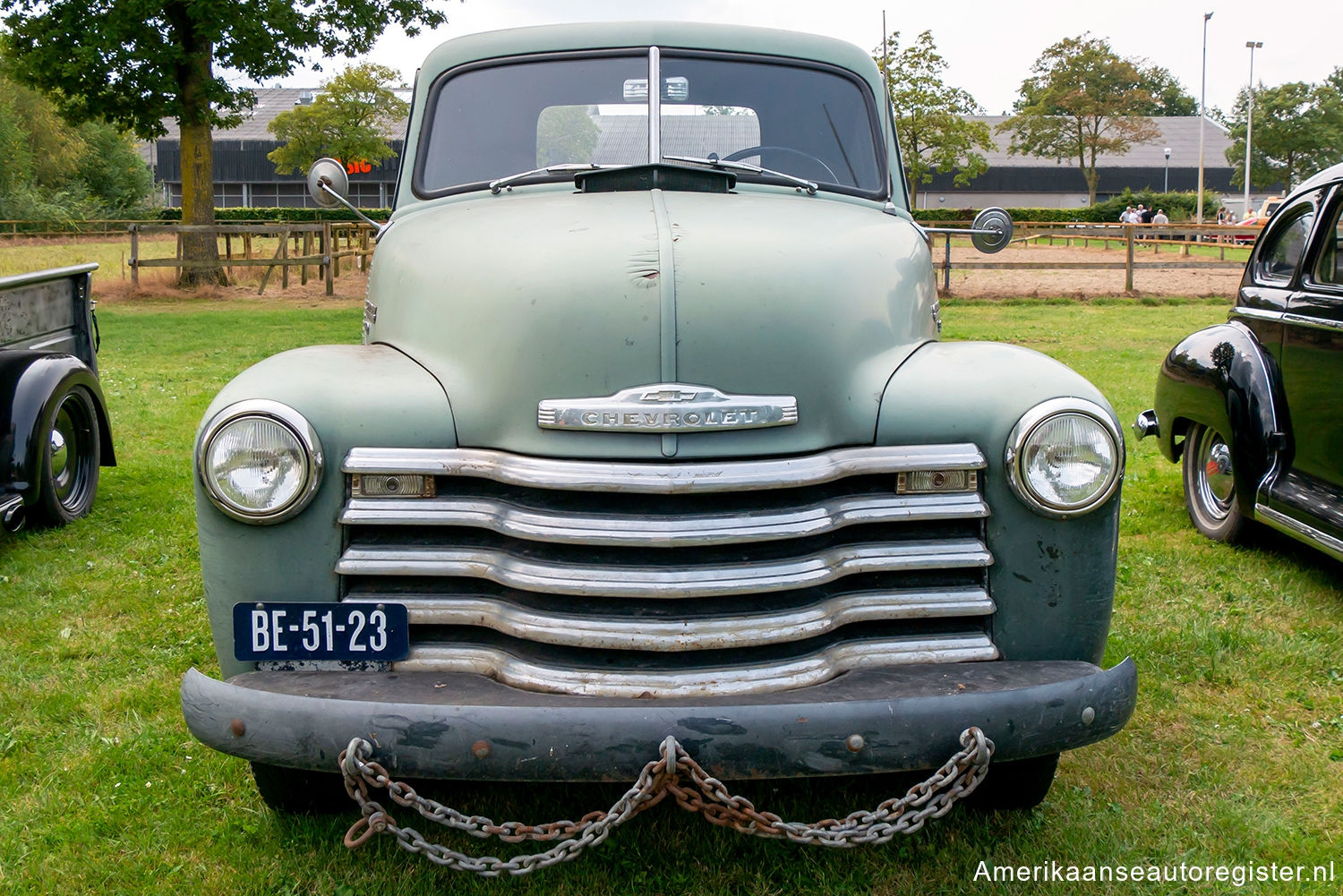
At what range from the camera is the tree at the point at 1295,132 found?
51.6 m

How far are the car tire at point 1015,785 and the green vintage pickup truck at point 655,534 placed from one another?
2 cm

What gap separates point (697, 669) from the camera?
255 centimetres

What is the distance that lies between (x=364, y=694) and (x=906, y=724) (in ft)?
3.72

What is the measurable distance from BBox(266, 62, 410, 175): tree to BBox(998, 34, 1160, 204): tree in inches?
1060

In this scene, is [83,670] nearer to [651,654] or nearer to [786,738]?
[651,654]

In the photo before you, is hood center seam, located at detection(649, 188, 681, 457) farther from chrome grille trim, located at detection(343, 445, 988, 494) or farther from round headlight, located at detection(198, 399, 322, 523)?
round headlight, located at detection(198, 399, 322, 523)

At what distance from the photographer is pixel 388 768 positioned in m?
2.33

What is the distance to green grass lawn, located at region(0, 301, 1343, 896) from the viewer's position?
9.43 feet

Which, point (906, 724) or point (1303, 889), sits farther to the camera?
point (1303, 889)

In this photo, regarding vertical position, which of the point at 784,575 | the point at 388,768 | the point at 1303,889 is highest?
the point at 784,575

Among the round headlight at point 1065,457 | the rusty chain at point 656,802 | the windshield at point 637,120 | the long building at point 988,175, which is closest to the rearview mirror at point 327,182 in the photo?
the windshield at point 637,120

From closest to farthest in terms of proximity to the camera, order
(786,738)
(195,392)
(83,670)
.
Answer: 1. (786,738)
2. (83,670)
3. (195,392)

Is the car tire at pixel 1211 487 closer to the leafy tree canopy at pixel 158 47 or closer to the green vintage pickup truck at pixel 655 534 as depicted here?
the green vintage pickup truck at pixel 655 534

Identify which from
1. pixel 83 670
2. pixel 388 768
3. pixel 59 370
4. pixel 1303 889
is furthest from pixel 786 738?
pixel 59 370
